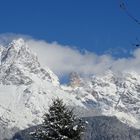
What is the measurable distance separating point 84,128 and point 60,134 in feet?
6.05

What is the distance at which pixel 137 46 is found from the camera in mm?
20453

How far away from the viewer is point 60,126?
3519 centimetres

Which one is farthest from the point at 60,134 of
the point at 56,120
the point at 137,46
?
the point at 137,46

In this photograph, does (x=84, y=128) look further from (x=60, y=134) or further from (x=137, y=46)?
(x=137, y=46)

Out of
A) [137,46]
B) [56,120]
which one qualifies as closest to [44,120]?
[56,120]

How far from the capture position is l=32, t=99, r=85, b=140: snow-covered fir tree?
35156 millimetres

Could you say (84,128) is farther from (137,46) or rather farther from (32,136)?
(137,46)

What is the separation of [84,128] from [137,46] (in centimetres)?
1652

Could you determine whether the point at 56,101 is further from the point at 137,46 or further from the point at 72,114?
the point at 137,46

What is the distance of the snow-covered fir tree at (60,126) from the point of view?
35.2m

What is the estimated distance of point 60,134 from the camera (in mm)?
35188

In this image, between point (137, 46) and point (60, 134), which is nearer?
point (137, 46)

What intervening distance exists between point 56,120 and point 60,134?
85 cm

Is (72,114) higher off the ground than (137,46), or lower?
higher
